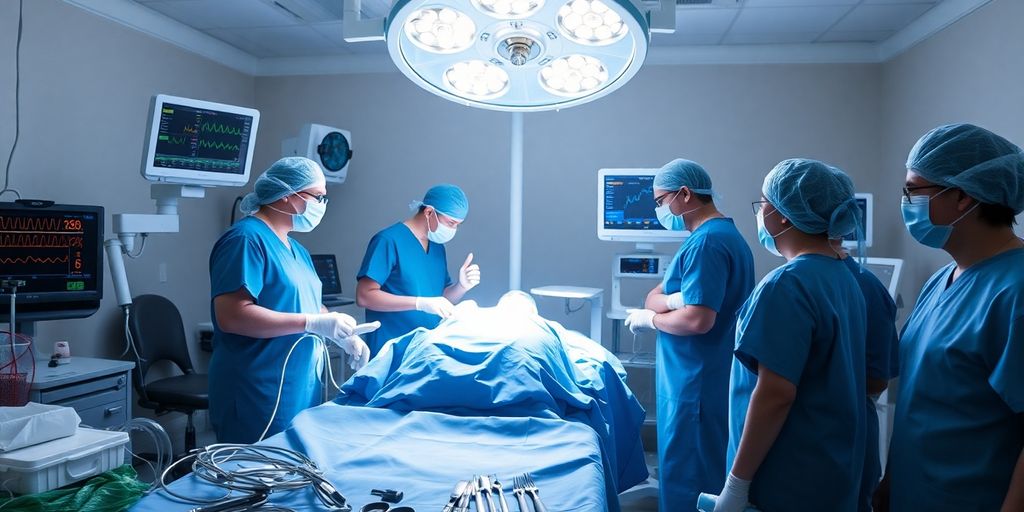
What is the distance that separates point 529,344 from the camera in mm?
1851

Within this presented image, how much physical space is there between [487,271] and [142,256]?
73.7 inches

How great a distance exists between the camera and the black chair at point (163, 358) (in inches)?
119

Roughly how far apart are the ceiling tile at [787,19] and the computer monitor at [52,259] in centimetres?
308

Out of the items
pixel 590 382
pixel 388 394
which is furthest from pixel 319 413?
pixel 590 382

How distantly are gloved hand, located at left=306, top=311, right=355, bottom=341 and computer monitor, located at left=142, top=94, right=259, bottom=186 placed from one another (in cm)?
122

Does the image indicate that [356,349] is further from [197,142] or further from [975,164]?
[975,164]

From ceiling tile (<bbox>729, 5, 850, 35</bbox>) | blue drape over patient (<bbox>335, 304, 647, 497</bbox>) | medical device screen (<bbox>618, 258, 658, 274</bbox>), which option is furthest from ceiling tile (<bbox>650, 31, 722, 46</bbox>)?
blue drape over patient (<bbox>335, 304, 647, 497</bbox>)

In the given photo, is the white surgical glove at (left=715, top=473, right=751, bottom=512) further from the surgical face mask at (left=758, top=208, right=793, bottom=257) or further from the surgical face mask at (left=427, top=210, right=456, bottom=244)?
the surgical face mask at (left=427, top=210, right=456, bottom=244)

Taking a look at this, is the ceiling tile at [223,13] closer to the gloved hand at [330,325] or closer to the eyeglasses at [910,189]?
the gloved hand at [330,325]

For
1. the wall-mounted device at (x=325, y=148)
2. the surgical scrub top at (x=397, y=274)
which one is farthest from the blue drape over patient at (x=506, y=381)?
the wall-mounted device at (x=325, y=148)

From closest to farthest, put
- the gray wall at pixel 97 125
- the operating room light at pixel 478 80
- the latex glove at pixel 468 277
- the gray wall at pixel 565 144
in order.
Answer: the operating room light at pixel 478 80
the gray wall at pixel 97 125
the latex glove at pixel 468 277
the gray wall at pixel 565 144

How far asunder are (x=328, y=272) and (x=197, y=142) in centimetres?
128

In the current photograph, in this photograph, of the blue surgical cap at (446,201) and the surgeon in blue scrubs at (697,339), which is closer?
the surgeon in blue scrubs at (697,339)

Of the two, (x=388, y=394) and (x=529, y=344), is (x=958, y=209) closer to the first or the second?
(x=529, y=344)
